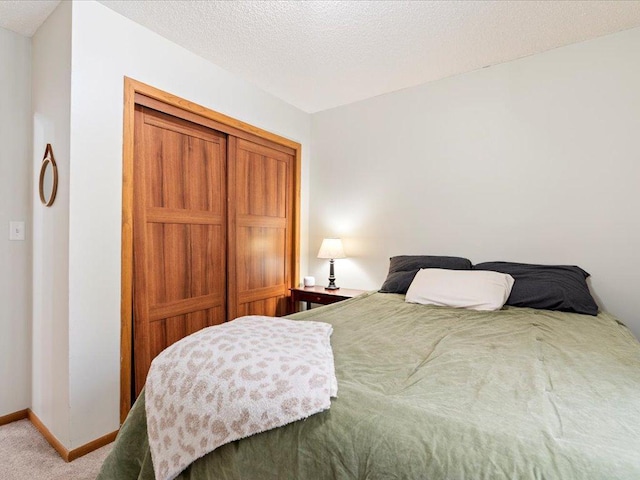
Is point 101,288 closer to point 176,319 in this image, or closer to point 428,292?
point 176,319

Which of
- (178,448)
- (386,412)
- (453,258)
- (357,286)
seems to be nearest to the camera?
(386,412)

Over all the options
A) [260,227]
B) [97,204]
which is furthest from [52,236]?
[260,227]

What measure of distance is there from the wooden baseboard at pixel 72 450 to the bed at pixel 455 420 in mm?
908

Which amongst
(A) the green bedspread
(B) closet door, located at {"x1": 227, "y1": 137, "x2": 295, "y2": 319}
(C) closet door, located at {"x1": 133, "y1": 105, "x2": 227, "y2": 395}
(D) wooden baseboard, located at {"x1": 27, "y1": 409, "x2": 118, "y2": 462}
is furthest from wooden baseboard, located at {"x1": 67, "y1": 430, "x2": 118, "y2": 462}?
(B) closet door, located at {"x1": 227, "y1": 137, "x2": 295, "y2": 319}

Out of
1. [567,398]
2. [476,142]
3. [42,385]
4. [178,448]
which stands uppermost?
[476,142]

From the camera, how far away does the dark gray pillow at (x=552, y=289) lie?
1.96 m

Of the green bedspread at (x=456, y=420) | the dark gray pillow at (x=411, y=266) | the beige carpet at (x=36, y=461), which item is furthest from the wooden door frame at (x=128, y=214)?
the dark gray pillow at (x=411, y=266)

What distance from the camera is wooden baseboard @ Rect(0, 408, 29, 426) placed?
205cm

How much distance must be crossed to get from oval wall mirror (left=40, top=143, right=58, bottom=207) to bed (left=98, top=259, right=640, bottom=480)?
1.41 metres

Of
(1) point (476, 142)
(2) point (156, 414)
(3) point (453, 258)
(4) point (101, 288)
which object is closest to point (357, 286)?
(3) point (453, 258)

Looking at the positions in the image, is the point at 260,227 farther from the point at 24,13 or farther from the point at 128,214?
the point at 24,13

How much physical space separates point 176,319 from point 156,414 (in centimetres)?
142

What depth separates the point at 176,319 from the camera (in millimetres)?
2355

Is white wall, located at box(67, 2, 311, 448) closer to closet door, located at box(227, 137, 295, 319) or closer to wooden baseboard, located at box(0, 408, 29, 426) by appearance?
wooden baseboard, located at box(0, 408, 29, 426)
